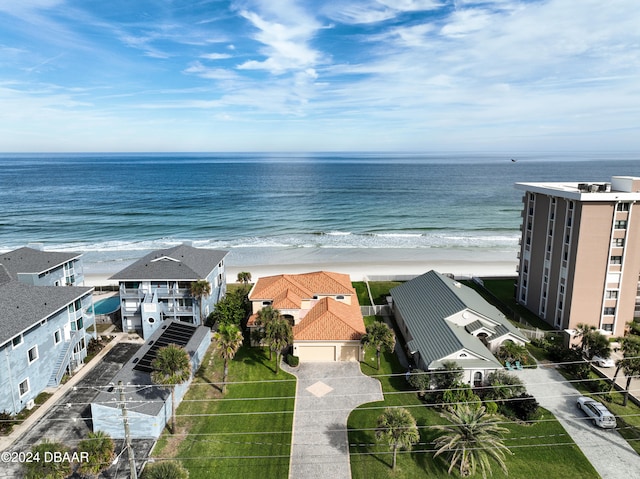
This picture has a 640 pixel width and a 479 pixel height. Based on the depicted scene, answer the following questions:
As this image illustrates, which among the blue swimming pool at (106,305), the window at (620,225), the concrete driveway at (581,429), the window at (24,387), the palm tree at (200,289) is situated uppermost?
the window at (620,225)

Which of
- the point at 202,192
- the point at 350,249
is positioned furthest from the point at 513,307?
the point at 202,192

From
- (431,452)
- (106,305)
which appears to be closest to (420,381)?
(431,452)

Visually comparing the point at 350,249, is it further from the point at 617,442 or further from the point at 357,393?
the point at 617,442

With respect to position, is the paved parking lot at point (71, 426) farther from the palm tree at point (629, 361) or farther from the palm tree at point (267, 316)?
the palm tree at point (629, 361)

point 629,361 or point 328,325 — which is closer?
point 629,361

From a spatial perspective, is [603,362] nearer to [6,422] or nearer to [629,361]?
[629,361]

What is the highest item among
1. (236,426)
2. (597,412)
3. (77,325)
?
(77,325)

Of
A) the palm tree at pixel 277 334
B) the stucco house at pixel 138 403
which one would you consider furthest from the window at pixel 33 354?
the palm tree at pixel 277 334
